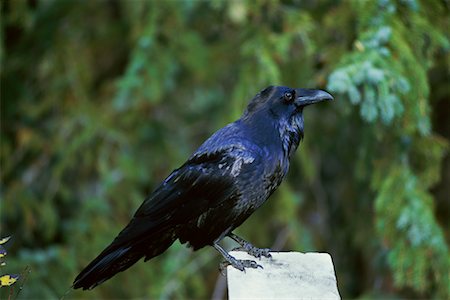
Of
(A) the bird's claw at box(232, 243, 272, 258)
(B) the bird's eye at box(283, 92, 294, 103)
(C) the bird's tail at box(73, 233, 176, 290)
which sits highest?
(B) the bird's eye at box(283, 92, 294, 103)

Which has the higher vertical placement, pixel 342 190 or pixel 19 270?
→ pixel 19 270

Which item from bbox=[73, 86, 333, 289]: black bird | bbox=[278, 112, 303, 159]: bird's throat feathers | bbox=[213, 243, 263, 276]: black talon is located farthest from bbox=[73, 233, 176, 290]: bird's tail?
bbox=[278, 112, 303, 159]: bird's throat feathers

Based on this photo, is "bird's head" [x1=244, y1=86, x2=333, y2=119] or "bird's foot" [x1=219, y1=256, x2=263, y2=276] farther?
"bird's head" [x1=244, y1=86, x2=333, y2=119]

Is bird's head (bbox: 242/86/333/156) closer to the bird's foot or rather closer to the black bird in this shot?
the black bird

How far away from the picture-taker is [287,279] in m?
2.84

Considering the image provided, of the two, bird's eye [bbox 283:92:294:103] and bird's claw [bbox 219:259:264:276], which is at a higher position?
bird's eye [bbox 283:92:294:103]

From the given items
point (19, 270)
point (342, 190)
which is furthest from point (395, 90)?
point (19, 270)

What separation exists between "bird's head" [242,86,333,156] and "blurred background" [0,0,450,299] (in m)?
0.65

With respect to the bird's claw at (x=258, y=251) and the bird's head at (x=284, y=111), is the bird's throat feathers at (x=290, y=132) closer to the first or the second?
the bird's head at (x=284, y=111)

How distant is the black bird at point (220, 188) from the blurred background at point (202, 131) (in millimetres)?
728

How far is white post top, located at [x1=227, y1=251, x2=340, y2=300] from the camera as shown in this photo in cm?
267

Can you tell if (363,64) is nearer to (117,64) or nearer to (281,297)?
(281,297)

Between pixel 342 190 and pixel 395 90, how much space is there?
2.37m

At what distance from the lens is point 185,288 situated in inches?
238
